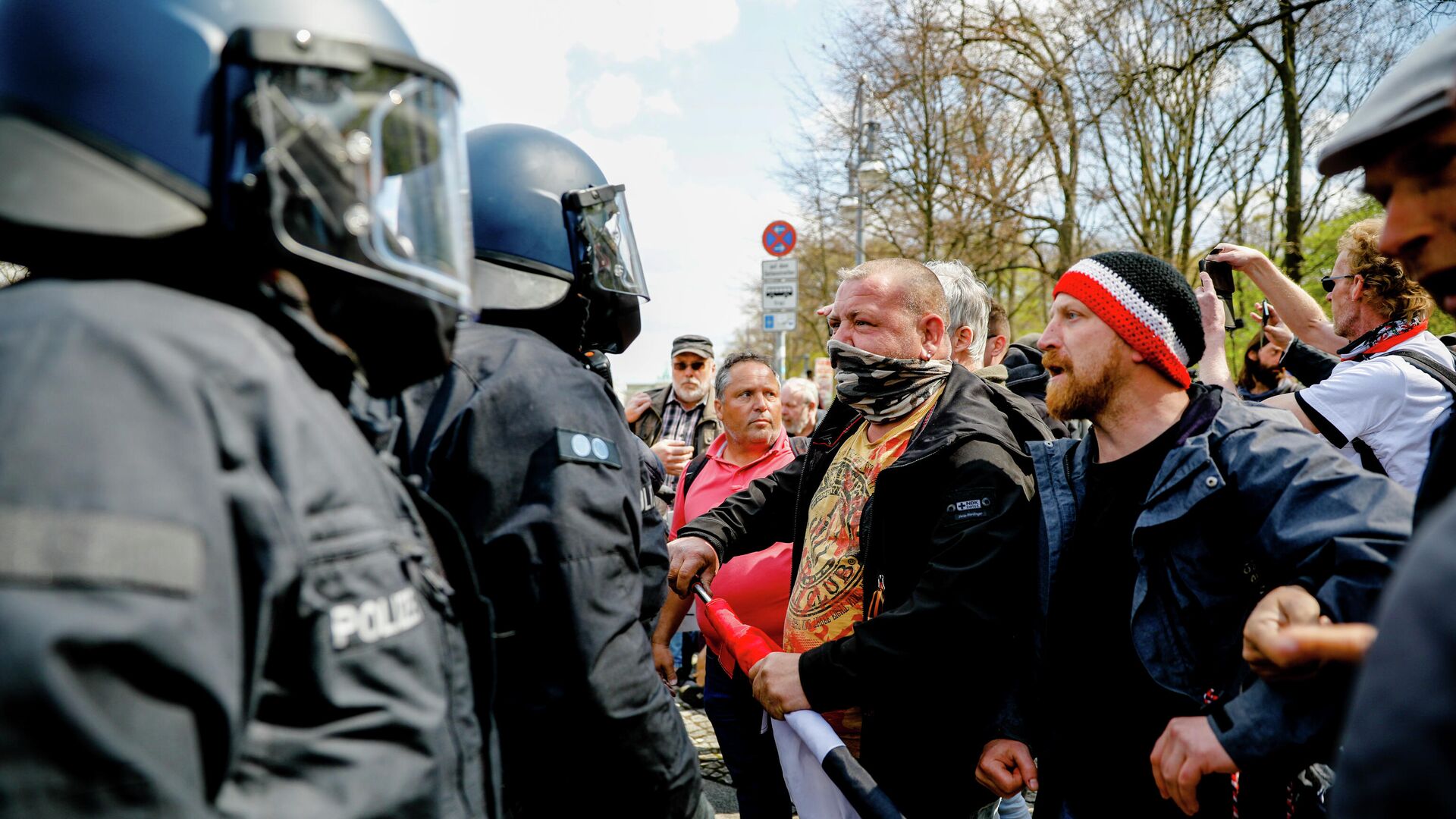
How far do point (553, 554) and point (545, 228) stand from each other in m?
0.82

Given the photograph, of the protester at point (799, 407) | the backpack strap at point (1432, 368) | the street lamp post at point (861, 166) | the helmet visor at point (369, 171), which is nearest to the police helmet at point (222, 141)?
the helmet visor at point (369, 171)

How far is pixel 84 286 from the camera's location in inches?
32.5

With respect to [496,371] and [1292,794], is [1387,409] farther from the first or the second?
[496,371]

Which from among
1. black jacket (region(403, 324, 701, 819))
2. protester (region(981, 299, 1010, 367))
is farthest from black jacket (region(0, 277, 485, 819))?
protester (region(981, 299, 1010, 367))

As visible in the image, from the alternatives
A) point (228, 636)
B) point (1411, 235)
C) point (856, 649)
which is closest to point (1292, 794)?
point (856, 649)

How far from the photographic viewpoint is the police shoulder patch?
165 centimetres

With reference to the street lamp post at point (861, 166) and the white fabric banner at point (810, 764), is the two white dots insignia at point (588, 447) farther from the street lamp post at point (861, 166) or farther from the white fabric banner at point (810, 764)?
the street lamp post at point (861, 166)

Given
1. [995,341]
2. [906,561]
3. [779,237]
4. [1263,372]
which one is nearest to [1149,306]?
[906,561]

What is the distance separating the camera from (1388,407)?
3148 mm

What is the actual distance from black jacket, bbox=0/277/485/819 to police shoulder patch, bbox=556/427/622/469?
0.62m

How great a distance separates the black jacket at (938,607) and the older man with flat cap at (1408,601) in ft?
2.44

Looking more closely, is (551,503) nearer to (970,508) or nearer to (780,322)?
(970,508)

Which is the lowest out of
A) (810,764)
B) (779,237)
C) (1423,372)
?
(810,764)

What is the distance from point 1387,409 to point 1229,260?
0.73 metres
